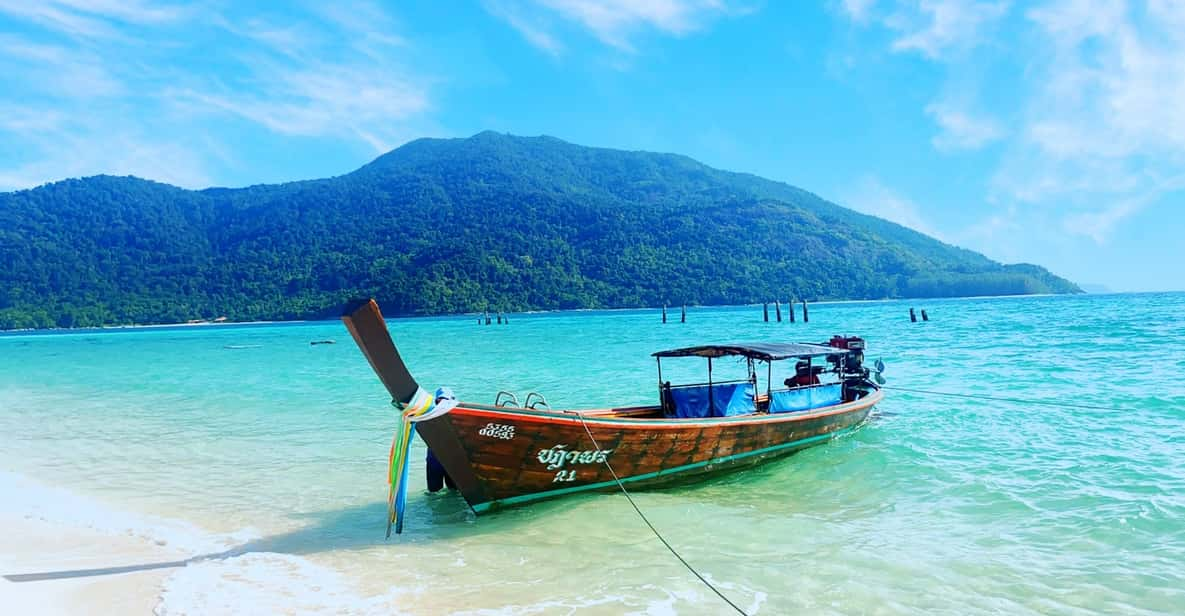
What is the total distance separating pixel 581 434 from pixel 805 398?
5318 mm

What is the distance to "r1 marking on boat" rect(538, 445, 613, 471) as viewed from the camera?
8016mm

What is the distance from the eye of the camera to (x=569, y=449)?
814 centimetres

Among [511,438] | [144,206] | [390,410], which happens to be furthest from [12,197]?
[511,438]

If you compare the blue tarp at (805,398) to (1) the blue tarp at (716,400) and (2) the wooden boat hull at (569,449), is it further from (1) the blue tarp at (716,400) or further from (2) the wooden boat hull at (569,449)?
(2) the wooden boat hull at (569,449)

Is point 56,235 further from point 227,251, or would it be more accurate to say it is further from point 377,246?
point 377,246

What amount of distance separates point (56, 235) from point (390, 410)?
474 ft

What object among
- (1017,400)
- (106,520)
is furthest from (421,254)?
(106,520)

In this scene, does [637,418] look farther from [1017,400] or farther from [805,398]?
[1017,400]

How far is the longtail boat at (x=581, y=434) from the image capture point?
6.94 meters

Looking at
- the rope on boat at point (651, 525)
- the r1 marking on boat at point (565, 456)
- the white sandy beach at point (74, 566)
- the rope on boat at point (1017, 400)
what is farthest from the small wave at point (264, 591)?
the rope on boat at point (1017, 400)

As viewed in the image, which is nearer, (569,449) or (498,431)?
(498,431)

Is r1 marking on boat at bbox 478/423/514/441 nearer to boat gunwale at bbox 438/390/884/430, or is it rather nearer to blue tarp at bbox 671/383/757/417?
boat gunwale at bbox 438/390/884/430

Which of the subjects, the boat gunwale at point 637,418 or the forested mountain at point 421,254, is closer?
the boat gunwale at point 637,418

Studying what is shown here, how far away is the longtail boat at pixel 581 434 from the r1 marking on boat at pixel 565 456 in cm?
1
